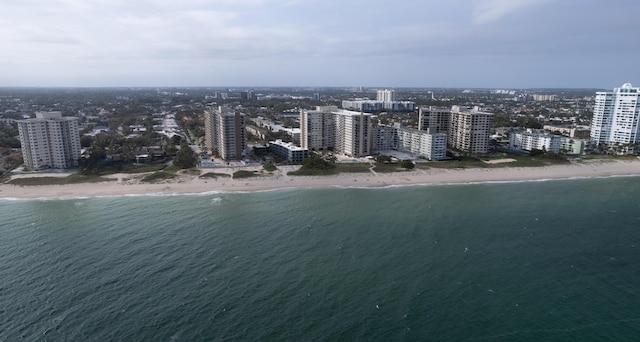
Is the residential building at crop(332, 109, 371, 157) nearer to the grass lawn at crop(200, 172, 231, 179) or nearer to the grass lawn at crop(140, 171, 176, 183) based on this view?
the grass lawn at crop(200, 172, 231, 179)

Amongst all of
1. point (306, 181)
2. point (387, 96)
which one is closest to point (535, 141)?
point (306, 181)

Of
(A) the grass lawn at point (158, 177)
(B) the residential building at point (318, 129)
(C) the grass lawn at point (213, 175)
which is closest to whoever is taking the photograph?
(A) the grass lawn at point (158, 177)

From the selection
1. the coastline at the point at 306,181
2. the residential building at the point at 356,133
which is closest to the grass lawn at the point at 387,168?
the coastline at the point at 306,181

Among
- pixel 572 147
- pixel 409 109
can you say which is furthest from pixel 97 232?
pixel 409 109

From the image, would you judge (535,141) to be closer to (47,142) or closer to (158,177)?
(158,177)

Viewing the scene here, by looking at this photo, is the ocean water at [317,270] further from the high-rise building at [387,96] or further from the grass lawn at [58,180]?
the high-rise building at [387,96]

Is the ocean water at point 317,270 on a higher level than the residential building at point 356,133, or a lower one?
lower
